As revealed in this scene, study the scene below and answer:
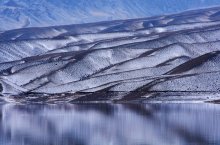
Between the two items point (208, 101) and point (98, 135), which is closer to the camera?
point (98, 135)

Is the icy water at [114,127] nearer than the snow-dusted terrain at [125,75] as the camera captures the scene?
Yes

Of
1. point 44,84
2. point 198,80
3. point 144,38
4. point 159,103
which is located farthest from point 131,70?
point 144,38

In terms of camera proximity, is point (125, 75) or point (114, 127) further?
point (125, 75)

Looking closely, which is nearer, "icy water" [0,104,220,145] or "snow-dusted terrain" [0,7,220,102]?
"icy water" [0,104,220,145]

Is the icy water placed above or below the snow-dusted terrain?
below

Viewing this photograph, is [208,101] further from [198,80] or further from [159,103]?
[198,80]

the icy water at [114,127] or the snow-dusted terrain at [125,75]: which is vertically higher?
the snow-dusted terrain at [125,75]

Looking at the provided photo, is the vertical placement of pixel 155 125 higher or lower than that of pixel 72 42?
lower

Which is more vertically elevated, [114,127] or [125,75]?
[125,75]
